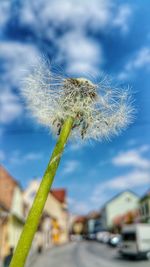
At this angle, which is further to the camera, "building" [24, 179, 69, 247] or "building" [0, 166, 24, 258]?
"building" [24, 179, 69, 247]

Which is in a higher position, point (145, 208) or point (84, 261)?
point (145, 208)

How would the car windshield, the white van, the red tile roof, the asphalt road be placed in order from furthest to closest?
the red tile roof → the car windshield → the white van → the asphalt road

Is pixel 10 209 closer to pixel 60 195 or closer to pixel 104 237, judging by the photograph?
pixel 104 237

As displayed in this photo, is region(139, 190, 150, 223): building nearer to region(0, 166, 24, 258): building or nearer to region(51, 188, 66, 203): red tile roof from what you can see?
region(0, 166, 24, 258): building

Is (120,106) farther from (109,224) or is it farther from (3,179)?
(109,224)

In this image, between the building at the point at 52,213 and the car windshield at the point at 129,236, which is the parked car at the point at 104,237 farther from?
the car windshield at the point at 129,236

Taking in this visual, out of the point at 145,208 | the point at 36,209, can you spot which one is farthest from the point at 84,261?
the point at 145,208

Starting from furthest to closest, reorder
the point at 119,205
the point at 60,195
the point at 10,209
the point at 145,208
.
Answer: the point at 119,205, the point at 60,195, the point at 145,208, the point at 10,209

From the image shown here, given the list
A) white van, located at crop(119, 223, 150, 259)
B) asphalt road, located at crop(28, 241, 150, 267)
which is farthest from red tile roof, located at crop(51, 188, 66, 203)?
white van, located at crop(119, 223, 150, 259)

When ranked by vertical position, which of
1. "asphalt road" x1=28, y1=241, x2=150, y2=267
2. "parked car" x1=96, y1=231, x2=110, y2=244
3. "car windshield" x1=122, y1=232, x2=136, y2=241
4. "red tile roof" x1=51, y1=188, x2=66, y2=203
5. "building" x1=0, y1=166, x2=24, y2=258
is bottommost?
"asphalt road" x1=28, y1=241, x2=150, y2=267
